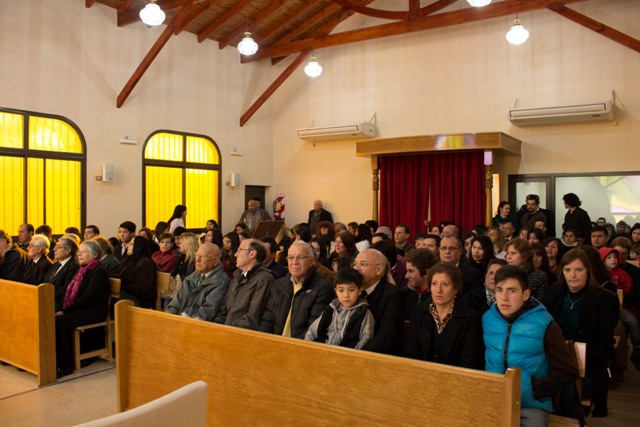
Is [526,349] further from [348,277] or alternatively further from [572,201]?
[572,201]

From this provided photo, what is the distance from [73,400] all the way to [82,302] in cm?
90

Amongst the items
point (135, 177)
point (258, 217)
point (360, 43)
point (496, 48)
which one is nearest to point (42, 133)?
point (135, 177)

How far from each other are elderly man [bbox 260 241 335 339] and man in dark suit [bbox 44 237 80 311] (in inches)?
85.7

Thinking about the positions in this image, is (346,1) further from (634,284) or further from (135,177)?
(634,284)

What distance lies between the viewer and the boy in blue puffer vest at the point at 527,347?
2248 millimetres

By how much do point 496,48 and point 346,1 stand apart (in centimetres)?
270

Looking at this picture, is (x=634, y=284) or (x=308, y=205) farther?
(x=308, y=205)

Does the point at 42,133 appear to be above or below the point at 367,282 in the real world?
above

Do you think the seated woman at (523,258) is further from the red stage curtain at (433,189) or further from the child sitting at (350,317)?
the red stage curtain at (433,189)

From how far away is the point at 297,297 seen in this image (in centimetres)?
325

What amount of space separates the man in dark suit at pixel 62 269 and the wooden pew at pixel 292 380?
1.69 m

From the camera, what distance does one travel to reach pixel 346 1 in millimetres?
8758

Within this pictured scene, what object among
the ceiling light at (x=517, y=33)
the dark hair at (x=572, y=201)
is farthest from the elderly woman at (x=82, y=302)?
the dark hair at (x=572, y=201)

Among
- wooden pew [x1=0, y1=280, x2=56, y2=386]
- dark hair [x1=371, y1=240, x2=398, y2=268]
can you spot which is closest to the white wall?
dark hair [x1=371, y1=240, x2=398, y2=268]
